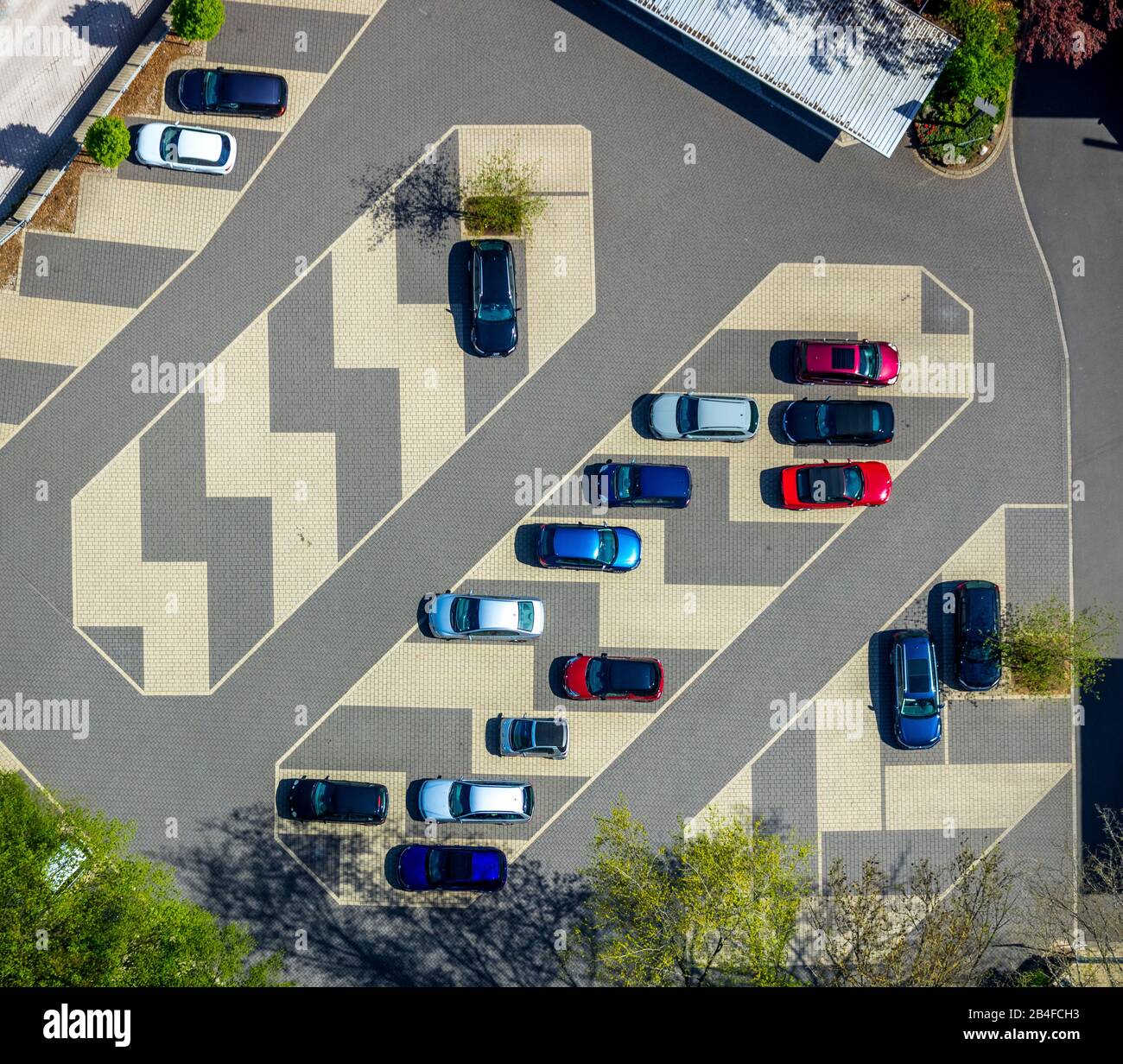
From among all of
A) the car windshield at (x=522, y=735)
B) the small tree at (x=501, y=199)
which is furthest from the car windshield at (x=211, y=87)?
the car windshield at (x=522, y=735)

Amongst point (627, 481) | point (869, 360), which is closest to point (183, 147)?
point (627, 481)

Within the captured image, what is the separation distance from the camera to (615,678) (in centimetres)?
2883

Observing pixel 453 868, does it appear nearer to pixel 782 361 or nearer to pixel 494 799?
pixel 494 799

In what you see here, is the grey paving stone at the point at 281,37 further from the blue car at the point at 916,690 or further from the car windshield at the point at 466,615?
the blue car at the point at 916,690

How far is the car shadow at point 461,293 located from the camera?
29.6 m

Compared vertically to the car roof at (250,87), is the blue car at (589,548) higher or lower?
lower

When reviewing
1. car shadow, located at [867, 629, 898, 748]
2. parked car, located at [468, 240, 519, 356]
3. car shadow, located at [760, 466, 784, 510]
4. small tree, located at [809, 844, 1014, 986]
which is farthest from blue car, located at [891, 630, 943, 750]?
parked car, located at [468, 240, 519, 356]

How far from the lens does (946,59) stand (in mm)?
28375

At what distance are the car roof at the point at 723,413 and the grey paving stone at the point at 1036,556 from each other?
8257 mm

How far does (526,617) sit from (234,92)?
16.7 metres

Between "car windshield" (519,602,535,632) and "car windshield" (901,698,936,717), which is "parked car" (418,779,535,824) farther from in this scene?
"car windshield" (901,698,936,717)

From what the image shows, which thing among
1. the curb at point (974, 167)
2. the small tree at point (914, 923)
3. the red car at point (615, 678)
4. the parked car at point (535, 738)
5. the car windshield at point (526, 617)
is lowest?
the small tree at point (914, 923)
